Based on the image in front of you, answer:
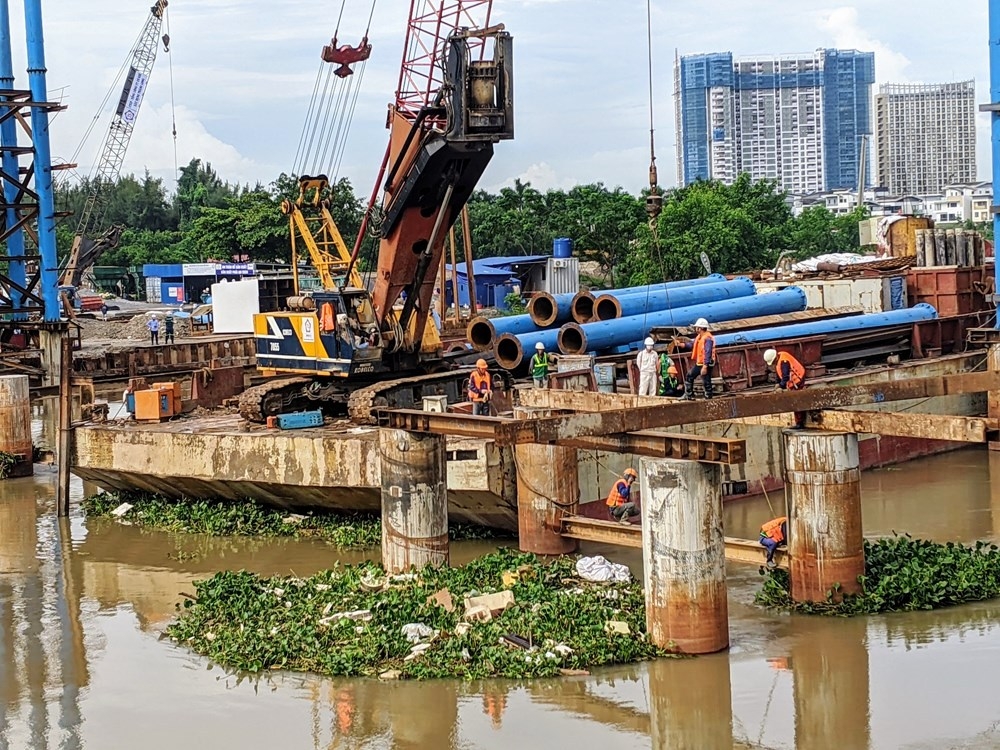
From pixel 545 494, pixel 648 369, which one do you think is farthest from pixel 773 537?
pixel 648 369

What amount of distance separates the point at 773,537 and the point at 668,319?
1128 cm

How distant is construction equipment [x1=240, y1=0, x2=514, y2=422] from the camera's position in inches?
894

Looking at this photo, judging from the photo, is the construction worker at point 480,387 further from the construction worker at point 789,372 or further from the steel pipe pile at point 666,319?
the steel pipe pile at point 666,319

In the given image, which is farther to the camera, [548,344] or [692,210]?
[692,210]

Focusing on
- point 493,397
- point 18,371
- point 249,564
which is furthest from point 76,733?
point 18,371

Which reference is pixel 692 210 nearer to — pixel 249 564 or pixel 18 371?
pixel 18 371

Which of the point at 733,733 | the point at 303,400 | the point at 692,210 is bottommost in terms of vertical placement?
the point at 733,733

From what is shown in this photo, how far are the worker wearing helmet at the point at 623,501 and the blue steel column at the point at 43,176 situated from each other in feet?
79.1

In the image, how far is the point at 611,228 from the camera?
6919cm

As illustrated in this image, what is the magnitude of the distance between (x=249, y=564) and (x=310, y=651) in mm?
5480

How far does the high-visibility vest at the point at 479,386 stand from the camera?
70.4ft

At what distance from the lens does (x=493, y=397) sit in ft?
76.8

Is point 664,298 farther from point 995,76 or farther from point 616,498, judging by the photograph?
point 616,498

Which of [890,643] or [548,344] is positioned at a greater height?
[548,344]
